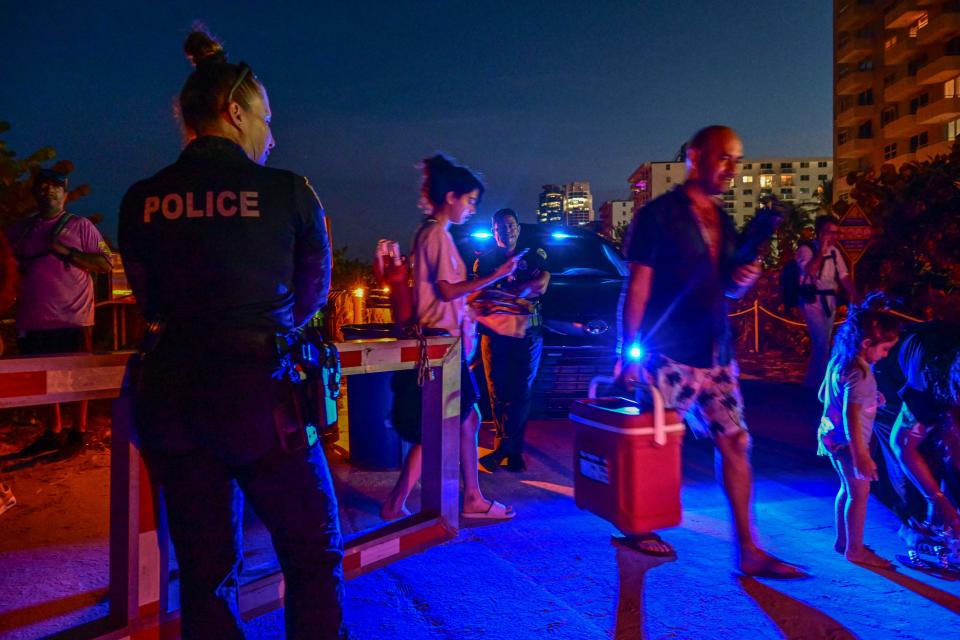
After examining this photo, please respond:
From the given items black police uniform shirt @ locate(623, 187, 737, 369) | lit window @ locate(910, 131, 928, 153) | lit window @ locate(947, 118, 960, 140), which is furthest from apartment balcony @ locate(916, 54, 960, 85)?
black police uniform shirt @ locate(623, 187, 737, 369)

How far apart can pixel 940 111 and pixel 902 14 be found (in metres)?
10.2

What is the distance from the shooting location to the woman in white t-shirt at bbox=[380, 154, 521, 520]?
12.4 ft

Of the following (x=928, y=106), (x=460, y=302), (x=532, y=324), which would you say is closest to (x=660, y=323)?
(x=460, y=302)

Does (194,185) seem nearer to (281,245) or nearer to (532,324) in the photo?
(281,245)

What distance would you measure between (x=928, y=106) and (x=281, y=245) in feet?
231

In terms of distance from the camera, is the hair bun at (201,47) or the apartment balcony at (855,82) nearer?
the hair bun at (201,47)

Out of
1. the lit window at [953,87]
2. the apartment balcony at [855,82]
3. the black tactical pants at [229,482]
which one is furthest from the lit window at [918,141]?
the black tactical pants at [229,482]

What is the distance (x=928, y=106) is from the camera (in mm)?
59406

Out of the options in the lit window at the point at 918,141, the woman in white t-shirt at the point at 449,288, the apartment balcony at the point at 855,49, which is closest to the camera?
the woman in white t-shirt at the point at 449,288

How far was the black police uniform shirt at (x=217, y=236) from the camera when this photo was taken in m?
1.84

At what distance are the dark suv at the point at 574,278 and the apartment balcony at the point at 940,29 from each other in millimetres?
63212

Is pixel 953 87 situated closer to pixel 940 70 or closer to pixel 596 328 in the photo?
pixel 940 70

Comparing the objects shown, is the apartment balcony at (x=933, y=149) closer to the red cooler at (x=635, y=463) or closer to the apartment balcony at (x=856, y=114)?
the apartment balcony at (x=856, y=114)

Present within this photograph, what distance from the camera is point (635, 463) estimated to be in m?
3.22
